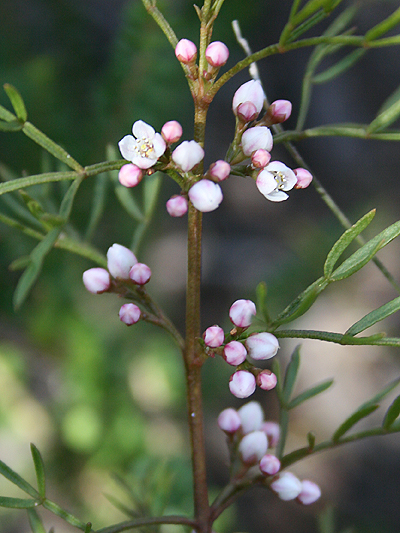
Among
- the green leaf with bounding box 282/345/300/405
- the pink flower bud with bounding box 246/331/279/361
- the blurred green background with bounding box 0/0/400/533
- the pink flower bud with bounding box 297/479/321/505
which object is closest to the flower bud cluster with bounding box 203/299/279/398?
the pink flower bud with bounding box 246/331/279/361

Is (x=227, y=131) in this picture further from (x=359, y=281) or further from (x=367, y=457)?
(x=367, y=457)

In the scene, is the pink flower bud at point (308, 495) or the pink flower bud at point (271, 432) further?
Answer: the pink flower bud at point (271, 432)

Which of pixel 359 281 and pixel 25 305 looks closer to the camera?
→ pixel 25 305

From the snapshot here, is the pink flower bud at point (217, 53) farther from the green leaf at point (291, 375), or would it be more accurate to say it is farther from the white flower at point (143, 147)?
the green leaf at point (291, 375)

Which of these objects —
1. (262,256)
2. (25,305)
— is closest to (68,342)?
(25,305)

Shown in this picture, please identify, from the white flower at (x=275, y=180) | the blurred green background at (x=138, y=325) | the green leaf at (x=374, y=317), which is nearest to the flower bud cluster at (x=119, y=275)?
the white flower at (x=275, y=180)

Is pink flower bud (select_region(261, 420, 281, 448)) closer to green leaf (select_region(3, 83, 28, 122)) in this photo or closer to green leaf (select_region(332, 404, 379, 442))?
green leaf (select_region(332, 404, 379, 442))

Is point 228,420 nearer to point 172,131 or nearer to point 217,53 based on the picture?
point 172,131
